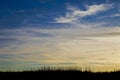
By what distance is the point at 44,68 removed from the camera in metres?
24.0
